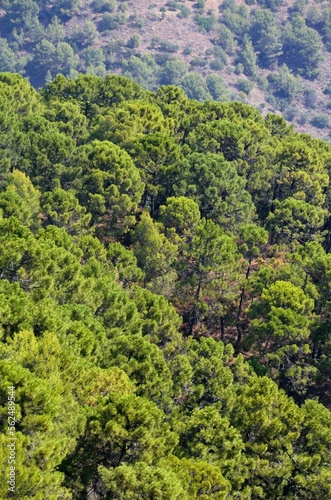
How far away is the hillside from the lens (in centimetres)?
2698

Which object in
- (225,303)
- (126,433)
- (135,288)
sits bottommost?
(225,303)

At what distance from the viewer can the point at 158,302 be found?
4656cm

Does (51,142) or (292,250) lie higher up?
(51,142)

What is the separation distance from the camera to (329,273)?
51375mm

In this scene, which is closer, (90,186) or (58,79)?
(90,186)

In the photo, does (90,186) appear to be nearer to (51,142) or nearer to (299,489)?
(51,142)

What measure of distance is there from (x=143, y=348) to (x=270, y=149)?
1736 inches

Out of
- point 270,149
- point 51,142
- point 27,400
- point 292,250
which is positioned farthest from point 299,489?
point 270,149

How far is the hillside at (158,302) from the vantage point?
2698cm

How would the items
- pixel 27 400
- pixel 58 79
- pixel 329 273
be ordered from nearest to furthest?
pixel 27 400 → pixel 329 273 → pixel 58 79

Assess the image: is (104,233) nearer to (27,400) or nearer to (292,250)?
(292,250)

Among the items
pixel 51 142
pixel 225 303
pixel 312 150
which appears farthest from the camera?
pixel 312 150

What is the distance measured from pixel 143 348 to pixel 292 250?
32.6m

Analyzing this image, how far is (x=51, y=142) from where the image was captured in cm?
6241
